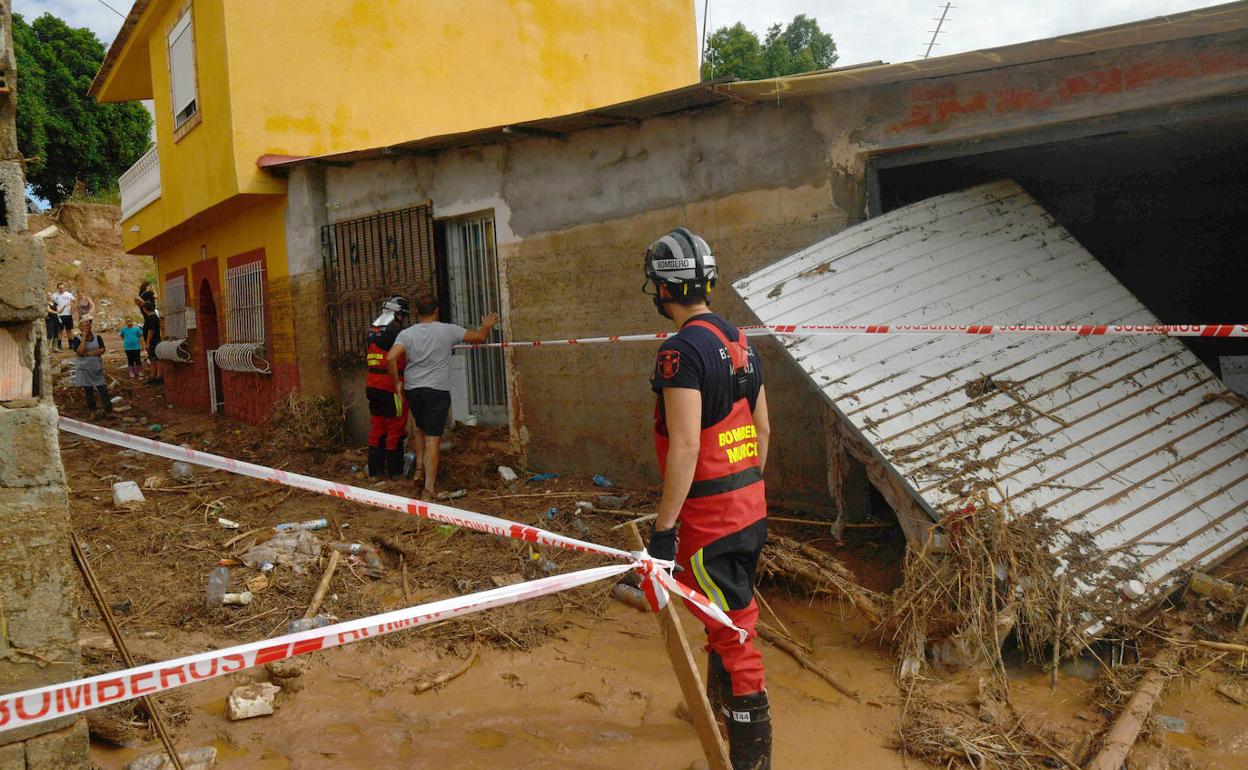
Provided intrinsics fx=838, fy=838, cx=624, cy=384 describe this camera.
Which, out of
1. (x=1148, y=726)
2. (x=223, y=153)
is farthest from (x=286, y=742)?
(x=223, y=153)

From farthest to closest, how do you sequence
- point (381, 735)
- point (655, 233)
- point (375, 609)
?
point (655, 233)
point (375, 609)
point (381, 735)

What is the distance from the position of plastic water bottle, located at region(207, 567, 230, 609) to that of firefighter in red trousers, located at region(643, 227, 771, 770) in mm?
3215

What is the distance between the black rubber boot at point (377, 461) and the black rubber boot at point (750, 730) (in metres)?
5.96

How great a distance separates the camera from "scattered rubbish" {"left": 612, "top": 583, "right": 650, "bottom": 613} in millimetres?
4984

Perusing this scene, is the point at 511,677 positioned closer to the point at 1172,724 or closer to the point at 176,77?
the point at 1172,724

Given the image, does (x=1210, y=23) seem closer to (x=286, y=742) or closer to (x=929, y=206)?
(x=929, y=206)

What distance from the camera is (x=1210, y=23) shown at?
4191 mm

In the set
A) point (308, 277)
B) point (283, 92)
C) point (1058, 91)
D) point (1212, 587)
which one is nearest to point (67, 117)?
point (283, 92)

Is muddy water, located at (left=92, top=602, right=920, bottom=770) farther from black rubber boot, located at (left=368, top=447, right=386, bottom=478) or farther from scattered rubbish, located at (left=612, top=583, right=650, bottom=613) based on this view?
black rubber boot, located at (left=368, top=447, right=386, bottom=478)

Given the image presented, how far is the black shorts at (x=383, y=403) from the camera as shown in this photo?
26.4 ft

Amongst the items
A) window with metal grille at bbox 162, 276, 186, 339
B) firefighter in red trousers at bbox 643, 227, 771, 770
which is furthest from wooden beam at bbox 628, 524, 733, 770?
window with metal grille at bbox 162, 276, 186, 339

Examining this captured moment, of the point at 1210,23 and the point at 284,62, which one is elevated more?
the point at 284,62

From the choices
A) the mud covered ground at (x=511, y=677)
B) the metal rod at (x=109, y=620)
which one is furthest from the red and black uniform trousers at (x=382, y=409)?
the metal rod at (x=109, y=620)

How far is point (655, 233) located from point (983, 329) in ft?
9.68
